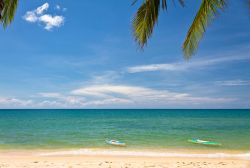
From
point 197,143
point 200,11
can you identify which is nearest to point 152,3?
point 200,11

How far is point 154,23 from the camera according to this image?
4.15 meters

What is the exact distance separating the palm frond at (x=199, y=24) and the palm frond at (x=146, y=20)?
0.69 meters

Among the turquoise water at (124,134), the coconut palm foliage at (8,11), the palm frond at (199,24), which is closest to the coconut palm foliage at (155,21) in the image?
the palm frond at (199,24)

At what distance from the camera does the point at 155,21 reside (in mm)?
4152

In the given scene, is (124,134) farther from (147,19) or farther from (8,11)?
(8,11)

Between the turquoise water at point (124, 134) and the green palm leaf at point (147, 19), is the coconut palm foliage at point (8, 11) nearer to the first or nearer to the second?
the green palm leaf at point (147, 19)

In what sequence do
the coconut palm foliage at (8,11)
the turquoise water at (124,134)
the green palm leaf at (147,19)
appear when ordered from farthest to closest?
the turquoise water at (124,134), the green palm leaf at (147,19), the coconut palm foliage at (8,11)

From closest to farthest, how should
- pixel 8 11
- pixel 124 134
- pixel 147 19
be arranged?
pixel 8 11 → pixel 147 19 → pixel 124 134

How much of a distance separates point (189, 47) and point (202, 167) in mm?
5223

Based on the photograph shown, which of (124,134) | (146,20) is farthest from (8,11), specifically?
(124,134)

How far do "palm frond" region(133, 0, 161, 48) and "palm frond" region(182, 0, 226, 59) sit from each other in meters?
0.69

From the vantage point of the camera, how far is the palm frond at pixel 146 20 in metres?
4.10

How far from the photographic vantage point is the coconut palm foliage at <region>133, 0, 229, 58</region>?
4059 millimetres

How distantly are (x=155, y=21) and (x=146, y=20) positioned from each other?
0.16m
